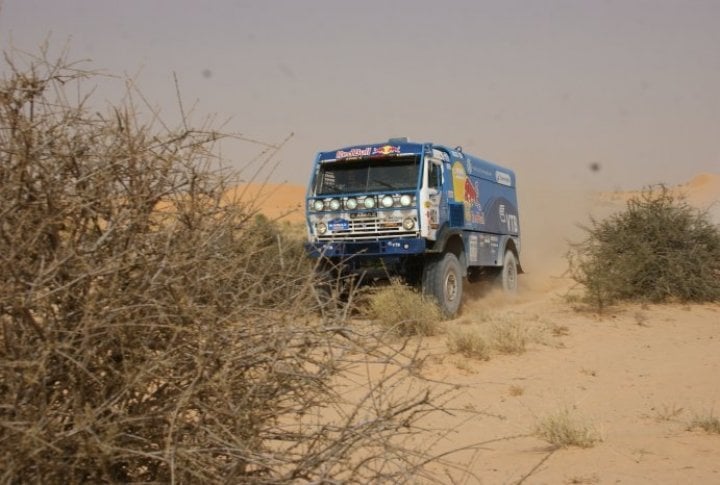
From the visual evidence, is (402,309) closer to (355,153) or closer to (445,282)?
(445,282)

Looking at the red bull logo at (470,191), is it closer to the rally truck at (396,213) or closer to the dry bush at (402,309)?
the rally truck at (396,213)

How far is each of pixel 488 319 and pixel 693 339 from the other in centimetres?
312

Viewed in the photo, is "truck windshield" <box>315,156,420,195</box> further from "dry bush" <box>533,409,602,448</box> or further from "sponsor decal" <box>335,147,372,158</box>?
"dry bush" <box>533,409,602,448</box>

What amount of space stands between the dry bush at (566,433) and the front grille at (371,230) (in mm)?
6208

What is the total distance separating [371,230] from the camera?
12.3 metres

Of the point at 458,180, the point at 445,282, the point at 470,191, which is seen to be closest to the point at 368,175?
the point at 458,180

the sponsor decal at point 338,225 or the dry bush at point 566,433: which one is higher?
the sponsor decal at point 338,225

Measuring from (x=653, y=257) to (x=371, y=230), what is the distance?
6451 mm

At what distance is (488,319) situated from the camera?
39.8 feet

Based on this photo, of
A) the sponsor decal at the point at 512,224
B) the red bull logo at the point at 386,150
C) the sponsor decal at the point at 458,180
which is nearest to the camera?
the red bull logo at the point at 386,150

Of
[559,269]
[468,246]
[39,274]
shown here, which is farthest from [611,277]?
[39,274]

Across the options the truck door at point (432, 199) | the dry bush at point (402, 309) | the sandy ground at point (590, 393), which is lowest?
the sandy ground at point (590, 393)

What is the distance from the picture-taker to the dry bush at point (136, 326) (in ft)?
8.27

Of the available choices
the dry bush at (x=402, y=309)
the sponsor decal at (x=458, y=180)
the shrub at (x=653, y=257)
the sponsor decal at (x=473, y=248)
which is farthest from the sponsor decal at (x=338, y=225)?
the shrub at (x=653, y=257)
